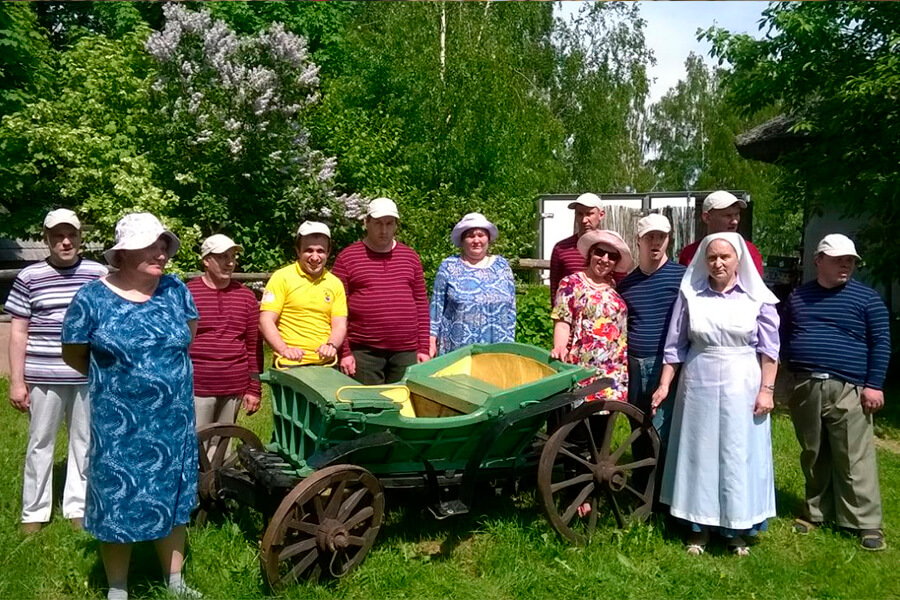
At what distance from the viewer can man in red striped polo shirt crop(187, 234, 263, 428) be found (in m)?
4.47

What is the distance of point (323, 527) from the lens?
12.0ft

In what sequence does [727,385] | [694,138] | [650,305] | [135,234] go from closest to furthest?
[135,234] < [727,385] < [650,305] < [694,138]

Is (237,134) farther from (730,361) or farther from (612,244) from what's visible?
(730,361)

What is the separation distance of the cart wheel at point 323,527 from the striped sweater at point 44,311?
1.68 meters

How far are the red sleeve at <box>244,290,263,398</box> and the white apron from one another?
2.49 metres

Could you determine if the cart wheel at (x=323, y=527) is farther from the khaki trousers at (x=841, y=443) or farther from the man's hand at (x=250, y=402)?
the khaki trousers at (x=841, y=443)

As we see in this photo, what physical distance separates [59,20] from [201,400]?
751 inches

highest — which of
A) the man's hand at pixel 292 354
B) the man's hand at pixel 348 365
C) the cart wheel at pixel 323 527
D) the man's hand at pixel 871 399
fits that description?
the man's hand at pixel 292 354

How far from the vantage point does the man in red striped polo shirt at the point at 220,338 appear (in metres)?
4.47

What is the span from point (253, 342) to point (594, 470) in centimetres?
213

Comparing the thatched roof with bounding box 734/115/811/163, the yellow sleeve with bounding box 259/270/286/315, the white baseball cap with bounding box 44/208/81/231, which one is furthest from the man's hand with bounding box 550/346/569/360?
the thatched roof with bounding box 734/115/811/163

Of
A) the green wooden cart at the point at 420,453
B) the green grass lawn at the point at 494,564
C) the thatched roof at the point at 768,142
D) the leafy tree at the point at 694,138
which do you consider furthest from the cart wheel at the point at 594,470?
the leafy tree at the point at 694,138

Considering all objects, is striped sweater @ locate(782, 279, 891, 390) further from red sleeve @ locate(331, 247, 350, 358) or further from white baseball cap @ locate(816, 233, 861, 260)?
red sleeve @ locate(331, 247, 350, 358)

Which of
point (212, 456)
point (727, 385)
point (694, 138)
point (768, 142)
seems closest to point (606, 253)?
point (727, 385)
